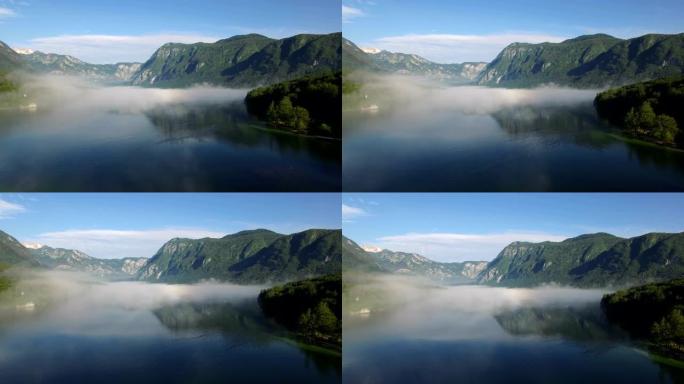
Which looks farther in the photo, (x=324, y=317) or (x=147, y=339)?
(x=147, y=339)

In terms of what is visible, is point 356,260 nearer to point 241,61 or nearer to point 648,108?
point 241,61

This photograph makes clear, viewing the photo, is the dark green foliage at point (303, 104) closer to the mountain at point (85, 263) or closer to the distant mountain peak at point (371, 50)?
the distant mountain peak at point (371, 50)

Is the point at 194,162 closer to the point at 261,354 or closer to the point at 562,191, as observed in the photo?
the point at 261,354

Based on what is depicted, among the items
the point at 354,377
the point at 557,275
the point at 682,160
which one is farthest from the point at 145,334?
the point at 682,160

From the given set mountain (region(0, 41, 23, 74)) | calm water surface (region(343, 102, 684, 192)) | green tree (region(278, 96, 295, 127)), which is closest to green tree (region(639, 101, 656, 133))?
calm water surface (region(343, 102, 684, 192))

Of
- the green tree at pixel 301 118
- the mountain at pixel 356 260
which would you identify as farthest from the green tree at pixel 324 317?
the green tree at pixel 301 118

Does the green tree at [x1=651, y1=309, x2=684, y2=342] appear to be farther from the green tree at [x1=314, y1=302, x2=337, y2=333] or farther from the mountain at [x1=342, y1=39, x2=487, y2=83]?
the green tree at [x1=314, y1=302, x2=337, y2=333]

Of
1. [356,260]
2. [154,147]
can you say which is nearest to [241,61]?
[154,147]
